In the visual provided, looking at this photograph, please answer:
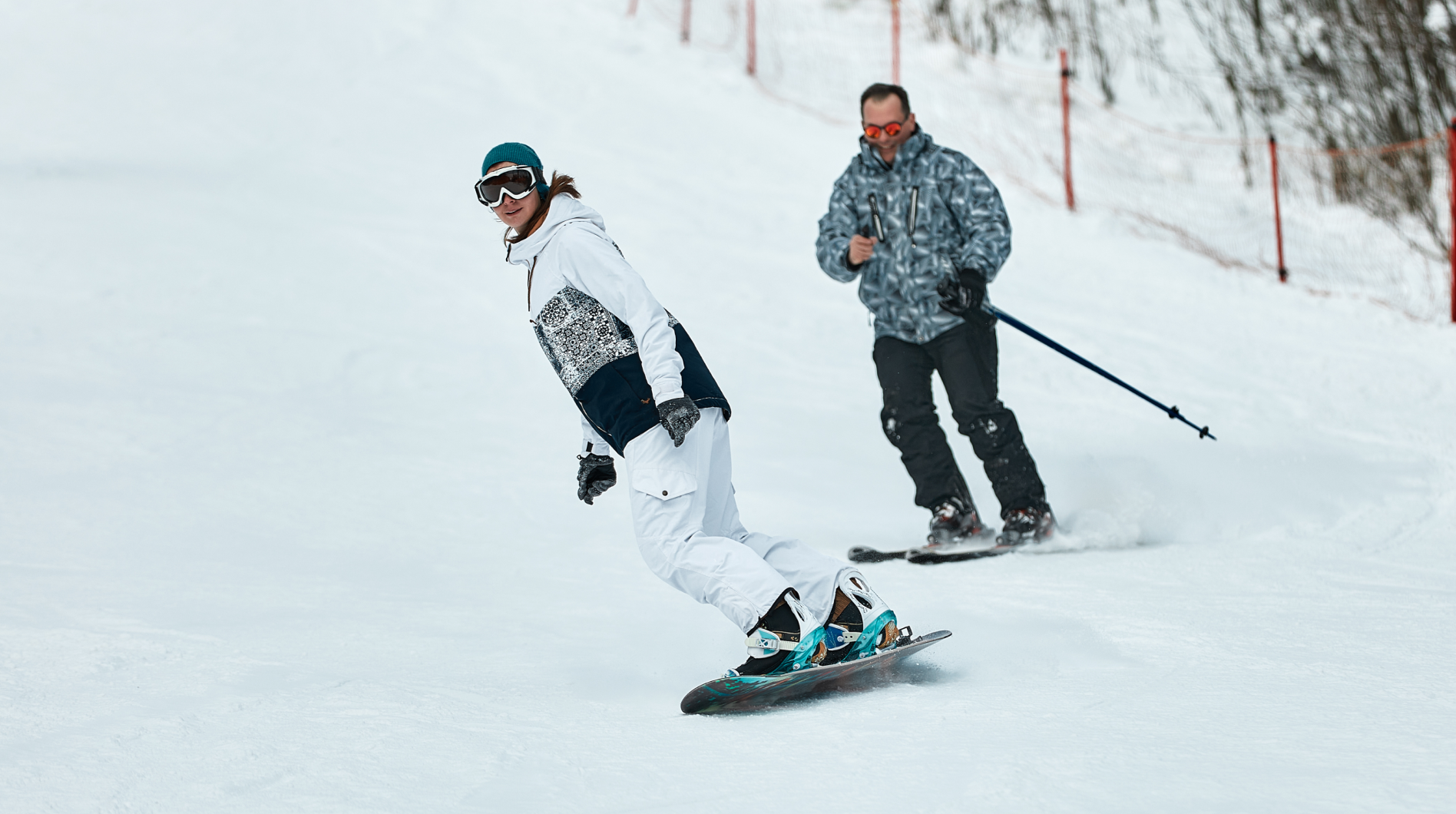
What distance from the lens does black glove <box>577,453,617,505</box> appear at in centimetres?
320

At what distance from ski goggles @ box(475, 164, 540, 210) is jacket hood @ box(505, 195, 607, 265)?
3.1 inches

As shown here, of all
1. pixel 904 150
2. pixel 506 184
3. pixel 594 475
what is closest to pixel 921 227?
pixel 904 150

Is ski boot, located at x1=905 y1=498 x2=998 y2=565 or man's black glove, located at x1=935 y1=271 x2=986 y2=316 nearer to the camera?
man's black glove, located at x1=935 y1=271 x2=986 y2=316

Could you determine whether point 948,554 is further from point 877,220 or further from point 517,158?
point 517,158

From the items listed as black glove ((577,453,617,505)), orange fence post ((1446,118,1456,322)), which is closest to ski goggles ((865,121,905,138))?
black glove ((577,453,617,505))

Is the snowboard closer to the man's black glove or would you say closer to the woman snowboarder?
the woman snowboarder

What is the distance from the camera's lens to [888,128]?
4.44 m

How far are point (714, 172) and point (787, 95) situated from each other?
282 centimetres

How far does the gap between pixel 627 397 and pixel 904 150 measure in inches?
81.6

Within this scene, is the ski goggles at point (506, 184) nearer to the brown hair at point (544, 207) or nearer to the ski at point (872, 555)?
the brown hair at point (544, 207)

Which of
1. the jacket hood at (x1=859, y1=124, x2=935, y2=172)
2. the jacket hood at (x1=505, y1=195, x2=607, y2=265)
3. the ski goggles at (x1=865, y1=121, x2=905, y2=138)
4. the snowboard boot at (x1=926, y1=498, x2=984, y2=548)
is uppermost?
the ski goggles at (x1=865, y1=121, x2=905, y2=138)

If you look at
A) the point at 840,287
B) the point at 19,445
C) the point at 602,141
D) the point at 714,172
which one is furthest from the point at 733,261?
the point at 19,445

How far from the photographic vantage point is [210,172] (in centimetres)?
998

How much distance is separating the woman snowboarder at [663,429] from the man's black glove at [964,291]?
→ 1.51 meters
